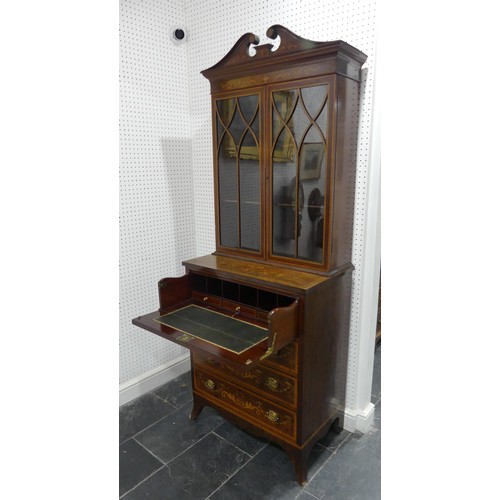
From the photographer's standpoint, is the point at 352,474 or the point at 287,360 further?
the point at 352,474

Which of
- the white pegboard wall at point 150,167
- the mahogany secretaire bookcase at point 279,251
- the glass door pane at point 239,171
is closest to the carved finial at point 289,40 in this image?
the mahogany secretaire bookcase at point 279,251

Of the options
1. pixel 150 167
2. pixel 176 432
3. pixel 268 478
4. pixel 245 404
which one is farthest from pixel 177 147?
pixel 268 478

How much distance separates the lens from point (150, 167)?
2.26 metres

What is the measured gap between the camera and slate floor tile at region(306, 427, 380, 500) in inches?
67.7

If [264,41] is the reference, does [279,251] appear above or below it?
below

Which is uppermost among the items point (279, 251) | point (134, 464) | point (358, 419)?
point (279, 251)

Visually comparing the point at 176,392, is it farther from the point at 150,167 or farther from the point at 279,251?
the point at 150,167

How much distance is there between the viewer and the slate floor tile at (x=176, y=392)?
2410mm

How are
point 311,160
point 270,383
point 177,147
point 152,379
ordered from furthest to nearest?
point 152,379 < point 177,147 < point 270,383 < point 311,160

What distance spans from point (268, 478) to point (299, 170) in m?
1.50

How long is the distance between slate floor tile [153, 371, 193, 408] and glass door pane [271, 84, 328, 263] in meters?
1.26

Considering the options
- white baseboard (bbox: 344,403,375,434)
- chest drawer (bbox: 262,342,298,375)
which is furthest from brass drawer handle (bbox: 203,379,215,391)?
white baseboard (bbox: 344,403,375,434)

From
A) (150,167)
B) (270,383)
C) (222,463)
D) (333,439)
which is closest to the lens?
(270,383)
